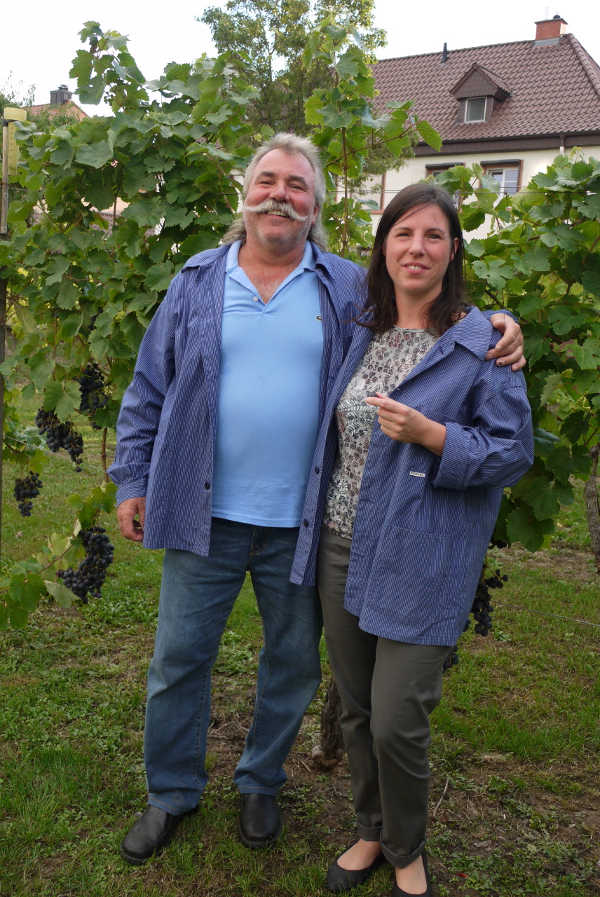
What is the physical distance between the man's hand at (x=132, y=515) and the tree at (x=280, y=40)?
49.9 feet

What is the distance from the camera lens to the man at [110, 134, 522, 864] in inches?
94.8

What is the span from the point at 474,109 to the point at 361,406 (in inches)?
882

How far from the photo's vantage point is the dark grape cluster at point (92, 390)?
340 cm

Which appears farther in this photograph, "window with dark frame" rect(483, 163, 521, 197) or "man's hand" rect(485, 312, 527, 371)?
"window with dark frame" rect(483, 163, 521, 197)

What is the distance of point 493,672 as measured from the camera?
4.16 m

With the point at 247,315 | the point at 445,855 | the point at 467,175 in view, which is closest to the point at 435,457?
the point at 247,315

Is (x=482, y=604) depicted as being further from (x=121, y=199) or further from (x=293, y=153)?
(x=121, y=199)

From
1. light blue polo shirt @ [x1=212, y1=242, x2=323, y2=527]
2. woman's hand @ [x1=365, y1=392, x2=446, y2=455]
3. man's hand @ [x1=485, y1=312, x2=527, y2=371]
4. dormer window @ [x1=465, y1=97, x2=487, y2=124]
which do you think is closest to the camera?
woman's hand @ [x1=365, y1=392, x2=446, y2=455]

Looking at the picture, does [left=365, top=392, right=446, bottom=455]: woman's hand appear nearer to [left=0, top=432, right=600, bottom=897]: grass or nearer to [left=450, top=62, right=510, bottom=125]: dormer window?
[left=0, top=432, right=600, bottom=897]: grass

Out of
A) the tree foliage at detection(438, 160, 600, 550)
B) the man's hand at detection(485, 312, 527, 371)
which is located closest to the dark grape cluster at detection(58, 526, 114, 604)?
the tree foliage at detection(438, 160, 600, 550)

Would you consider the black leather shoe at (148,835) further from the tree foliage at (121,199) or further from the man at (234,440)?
the tree foliage at (121,199)

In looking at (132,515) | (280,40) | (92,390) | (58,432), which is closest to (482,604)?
(132,515)

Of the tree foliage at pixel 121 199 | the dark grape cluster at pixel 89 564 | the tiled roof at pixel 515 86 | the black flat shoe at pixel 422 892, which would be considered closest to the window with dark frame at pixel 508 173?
the tiled roof at pixel 515 86

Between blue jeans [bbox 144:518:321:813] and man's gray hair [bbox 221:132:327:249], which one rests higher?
man's gray hair [bbox 221:132:327:249]
